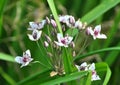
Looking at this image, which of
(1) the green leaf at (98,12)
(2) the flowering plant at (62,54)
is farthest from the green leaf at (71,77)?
(1) the green leaf at (98,12)

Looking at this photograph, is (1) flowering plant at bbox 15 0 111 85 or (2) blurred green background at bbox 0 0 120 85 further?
(2) blurred green background at bbox 0 0 120 85

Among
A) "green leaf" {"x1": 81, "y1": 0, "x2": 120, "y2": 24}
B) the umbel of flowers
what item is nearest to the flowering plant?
the umbel of flowers

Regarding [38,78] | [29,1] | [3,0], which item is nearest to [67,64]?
[38,78]

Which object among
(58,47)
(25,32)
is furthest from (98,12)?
(25,32)

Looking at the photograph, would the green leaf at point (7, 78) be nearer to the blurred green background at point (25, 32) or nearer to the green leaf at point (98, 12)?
the blurred green background at point (25, 32)

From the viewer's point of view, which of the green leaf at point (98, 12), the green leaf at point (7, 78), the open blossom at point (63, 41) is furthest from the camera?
the green leaf at point (7, 78)

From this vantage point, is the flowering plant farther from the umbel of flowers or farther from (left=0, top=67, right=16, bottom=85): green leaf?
(left=0, top=67, right=16, bottom=85): green leaf

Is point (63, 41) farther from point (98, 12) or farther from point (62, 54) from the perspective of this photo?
point (98, 12)

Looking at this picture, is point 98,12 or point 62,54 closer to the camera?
point 62,54
